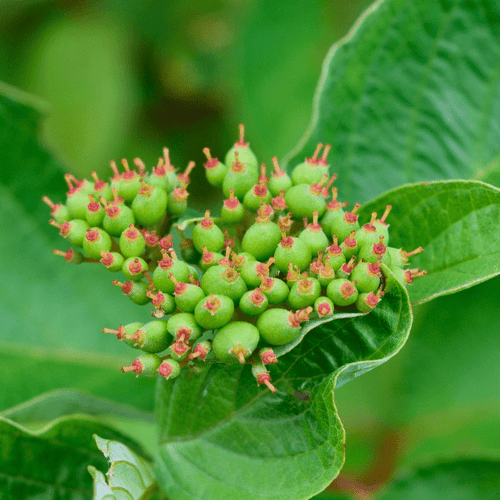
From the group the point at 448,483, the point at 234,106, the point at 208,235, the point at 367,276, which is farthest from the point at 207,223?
the point at 234,106

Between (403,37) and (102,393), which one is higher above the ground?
(403,37)

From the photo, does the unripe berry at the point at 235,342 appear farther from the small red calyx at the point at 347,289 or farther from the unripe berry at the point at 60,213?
the unripe berry at the point at 60,213

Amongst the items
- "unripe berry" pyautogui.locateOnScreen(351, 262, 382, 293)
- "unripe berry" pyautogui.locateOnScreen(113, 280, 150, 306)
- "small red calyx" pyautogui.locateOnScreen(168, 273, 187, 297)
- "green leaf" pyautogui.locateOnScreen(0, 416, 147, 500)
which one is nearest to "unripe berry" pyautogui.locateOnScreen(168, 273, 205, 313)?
"small red calyx" pyautogui.locateOnScreen(168, 273, 187, 297)

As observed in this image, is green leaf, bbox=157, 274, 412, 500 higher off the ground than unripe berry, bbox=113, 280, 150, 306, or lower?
lower

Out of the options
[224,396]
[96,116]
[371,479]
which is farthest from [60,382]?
[96,116]

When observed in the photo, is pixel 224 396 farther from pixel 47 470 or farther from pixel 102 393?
pixel 102 393

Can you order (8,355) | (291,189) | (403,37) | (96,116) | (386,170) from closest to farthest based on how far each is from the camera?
(291,189) < (403,37) < (386,170) < (8,355) < (96,116)

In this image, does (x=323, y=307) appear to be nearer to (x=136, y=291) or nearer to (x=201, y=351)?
(x=201, y=351)

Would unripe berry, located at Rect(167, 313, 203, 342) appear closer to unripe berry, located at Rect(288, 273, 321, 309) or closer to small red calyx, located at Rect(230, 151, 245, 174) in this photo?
unripe berry, located at Rect(288, 273, 321, 309)
